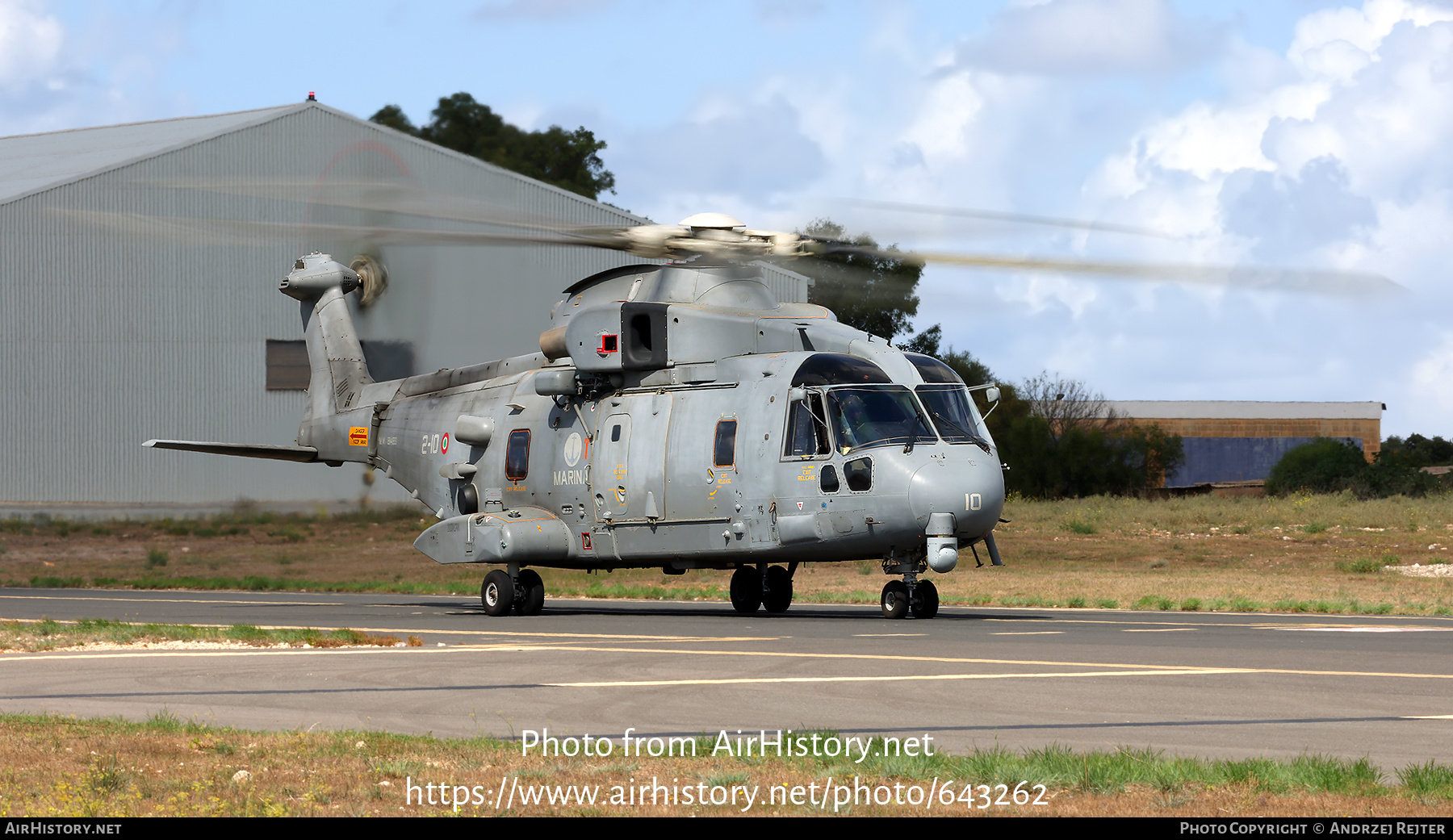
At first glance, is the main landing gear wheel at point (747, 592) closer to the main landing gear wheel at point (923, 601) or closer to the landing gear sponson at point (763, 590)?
the landing gear sponson at point (763, 590)

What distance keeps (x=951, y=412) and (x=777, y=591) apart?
15.5 ft

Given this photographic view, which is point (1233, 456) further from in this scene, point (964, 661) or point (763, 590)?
point (964, 661)

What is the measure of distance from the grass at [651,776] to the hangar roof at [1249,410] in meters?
87.9

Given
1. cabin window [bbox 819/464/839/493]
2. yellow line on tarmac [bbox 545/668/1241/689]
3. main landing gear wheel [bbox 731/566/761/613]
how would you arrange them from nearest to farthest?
yellow line on tarmac [bbox 545/668/1241/689]
cabin window [bbox 819/464/839/493]
main landing gear wheel [bbox 731/566/761/613]

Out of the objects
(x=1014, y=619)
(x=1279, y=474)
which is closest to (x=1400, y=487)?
(x=1279, y=474)

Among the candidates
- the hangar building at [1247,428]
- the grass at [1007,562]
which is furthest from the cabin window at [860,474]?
the hangar building at [1247,428]

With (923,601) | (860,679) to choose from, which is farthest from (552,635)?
(860,679)

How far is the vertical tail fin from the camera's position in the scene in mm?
28047

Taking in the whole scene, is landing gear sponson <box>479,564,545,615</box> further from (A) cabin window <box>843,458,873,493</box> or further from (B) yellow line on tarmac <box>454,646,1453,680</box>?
(B) yellow line on tarmac <box>454,646,1453,680</box>

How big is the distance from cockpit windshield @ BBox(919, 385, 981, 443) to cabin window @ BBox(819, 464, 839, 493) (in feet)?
4.69

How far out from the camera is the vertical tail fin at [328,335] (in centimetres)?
2805

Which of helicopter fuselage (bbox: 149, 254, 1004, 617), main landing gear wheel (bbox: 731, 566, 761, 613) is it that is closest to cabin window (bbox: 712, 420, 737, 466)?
helicopter fuselage (bbox: 149, 254, 1004, 617)
